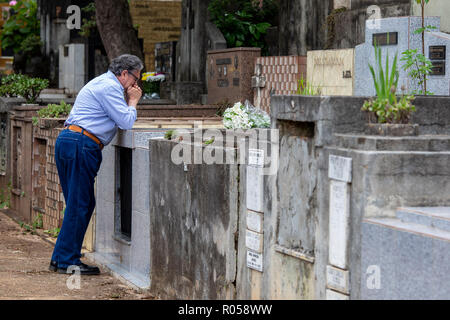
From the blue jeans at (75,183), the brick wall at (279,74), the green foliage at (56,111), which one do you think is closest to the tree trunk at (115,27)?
the brick wall at (279,74)

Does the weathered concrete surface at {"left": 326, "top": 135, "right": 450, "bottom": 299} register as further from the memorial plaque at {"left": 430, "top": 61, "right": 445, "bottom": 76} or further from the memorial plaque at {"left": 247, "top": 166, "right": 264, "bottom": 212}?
the memorial plaque at {"left": 430, "top": 61, "right": 445, "bottom": 76}

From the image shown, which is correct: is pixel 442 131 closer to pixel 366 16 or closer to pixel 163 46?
pixel 366 16

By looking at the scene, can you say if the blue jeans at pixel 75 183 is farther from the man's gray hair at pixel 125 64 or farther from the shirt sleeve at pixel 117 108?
the man's gray hair at pixel 125 64

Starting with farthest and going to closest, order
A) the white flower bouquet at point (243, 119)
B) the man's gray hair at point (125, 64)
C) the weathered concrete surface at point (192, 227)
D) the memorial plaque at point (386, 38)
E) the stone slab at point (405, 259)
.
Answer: the memorial plaque at point (386, 38)
the man's gray hair at point (125, 64)
the white flower bouquet at point (243, 119)
the weathered concrete surface at point (192, 227)
the stone slab at point (405, 259)

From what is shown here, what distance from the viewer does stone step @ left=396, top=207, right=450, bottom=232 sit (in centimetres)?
472

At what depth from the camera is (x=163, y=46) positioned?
2031 centimetres

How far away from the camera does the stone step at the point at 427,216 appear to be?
15.5 ft

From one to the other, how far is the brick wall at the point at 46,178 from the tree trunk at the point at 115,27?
4.02 metres

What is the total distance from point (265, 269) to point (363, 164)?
137 centimetres

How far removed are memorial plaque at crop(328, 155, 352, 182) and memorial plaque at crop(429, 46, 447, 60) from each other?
19.0 feet

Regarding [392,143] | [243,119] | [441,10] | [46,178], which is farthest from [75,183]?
[441,10]

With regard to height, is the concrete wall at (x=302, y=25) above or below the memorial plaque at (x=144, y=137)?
above

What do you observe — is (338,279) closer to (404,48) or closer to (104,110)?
(104,110)

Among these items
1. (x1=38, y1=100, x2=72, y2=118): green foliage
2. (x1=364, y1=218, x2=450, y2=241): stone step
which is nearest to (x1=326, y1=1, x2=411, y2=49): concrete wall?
(x1=38, y1=100, x2=72, y2=118): green foliage
